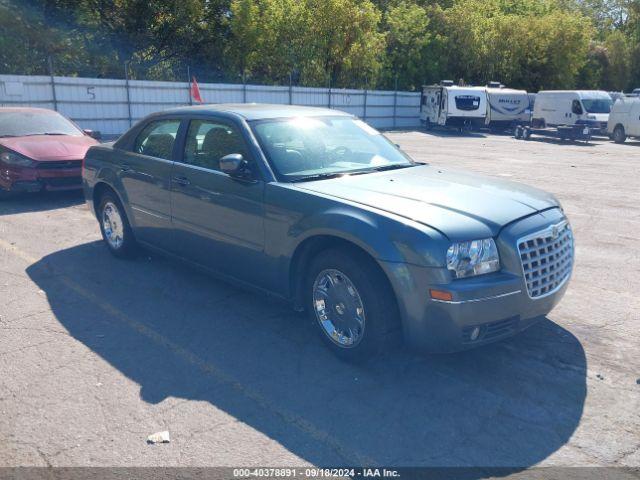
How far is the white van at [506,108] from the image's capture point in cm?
3098

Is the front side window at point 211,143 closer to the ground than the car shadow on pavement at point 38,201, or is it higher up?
higher up

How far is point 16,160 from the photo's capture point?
927 centimetres

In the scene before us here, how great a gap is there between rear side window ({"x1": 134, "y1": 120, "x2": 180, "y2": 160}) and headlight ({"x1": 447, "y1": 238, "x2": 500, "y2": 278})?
3093 mm

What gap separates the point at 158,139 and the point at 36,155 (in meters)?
4.52

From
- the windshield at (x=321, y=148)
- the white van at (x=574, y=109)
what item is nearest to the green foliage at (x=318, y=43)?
the white van at (x=574, y=109)

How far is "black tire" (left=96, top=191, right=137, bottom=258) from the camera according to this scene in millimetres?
6348

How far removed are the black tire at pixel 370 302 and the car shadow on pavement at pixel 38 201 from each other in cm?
685

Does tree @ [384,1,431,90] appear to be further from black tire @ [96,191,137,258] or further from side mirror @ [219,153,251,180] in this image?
side mirror @ [219,153,251,180]

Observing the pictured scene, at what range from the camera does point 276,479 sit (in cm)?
301

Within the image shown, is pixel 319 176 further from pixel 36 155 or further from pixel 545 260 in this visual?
pixel 36 155

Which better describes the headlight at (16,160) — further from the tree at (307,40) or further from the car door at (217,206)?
the tree at (307,40)

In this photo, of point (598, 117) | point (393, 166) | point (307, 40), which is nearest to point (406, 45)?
point (307, 40)

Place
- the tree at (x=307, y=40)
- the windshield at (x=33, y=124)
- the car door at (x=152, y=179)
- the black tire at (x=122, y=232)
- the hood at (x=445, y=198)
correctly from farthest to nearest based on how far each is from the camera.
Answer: the tree at (x=307, y=40) < the windshield at (x=33, y=124) < the black tire at (x=122, y=232) < the car door at (x=152, y=179) < the hood at (x=445, y=198)

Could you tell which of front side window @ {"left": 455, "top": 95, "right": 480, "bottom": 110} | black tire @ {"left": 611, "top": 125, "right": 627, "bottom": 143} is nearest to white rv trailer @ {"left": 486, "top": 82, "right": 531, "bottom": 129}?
front side window @ {"left": 455, "top": 95, "right": 480, "bottom": 110}
